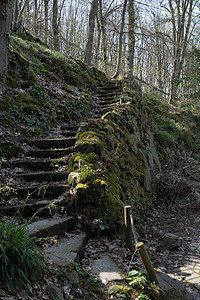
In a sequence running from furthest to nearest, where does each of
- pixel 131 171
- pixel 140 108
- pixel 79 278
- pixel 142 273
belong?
pixel 140 108, pixel 131 171, pixel 142 273, pixel 79 278

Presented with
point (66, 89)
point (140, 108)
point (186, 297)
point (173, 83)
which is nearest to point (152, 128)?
point (140, 108)

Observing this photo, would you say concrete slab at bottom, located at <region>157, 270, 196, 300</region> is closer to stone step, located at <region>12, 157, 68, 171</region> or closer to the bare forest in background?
stone step, located at <region>12, 157, 68, 171</region>

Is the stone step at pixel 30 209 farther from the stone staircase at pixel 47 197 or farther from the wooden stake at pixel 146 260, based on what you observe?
the wooden stake at pixel 146 260

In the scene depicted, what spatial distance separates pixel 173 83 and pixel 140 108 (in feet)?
27.3

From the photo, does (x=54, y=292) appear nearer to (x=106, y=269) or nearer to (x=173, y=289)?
(x=106, y=269)

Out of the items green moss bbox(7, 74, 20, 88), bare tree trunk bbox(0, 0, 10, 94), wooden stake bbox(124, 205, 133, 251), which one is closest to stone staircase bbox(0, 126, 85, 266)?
wooden stake bbox(124, 205, 133, 251)

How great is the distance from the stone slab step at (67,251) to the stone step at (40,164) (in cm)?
200

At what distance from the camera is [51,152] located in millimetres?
5668

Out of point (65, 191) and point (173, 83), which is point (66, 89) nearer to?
point (65, 191)

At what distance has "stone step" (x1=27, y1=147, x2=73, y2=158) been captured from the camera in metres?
5.62

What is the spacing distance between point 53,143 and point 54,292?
4.20 m

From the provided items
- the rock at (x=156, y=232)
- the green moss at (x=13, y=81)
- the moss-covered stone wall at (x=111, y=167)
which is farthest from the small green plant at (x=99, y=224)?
the green moss at (x=13, y=81)

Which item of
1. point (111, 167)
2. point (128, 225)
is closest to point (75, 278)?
point (128, 225)

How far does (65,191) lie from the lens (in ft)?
14.5
